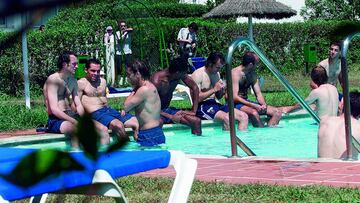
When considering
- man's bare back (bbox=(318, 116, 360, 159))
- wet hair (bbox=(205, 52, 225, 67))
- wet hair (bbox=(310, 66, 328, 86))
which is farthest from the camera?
wet hair (bbox=(205, 52, 225, 67))

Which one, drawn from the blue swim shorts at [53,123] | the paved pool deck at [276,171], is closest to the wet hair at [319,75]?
the blue swim shorts at [53,123]

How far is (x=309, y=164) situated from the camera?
307 inches

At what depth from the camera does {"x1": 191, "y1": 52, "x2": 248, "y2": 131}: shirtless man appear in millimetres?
12977

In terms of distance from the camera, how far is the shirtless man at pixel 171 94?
1255cm

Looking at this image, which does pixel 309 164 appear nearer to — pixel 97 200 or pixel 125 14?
pixel 97 200

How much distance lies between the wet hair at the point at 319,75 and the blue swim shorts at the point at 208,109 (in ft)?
5.95

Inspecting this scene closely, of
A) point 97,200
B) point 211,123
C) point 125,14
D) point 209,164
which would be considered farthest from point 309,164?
point 125,14

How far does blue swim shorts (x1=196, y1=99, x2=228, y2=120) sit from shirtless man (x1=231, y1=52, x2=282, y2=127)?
0.30 m

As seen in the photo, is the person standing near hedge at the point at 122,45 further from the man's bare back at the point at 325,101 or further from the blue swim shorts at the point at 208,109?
the man's bare back at the point at 325,101

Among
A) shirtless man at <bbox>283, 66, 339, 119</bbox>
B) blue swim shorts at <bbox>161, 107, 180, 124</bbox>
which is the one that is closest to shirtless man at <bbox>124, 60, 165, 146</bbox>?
blue swim shorts at <bbox>161, 107, 180, 124</bbox>

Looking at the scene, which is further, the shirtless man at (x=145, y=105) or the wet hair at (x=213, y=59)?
the wet hair at (x=213, y=59)

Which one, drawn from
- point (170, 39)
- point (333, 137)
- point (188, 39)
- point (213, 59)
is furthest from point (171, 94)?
point (170, 39)

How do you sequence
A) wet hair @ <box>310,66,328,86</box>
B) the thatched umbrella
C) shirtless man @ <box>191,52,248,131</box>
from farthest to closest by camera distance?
the thatched umbrella
shirtless man @ <box>191,52,248,131</box>
wet hair @ <box>310,66,328,86</box>

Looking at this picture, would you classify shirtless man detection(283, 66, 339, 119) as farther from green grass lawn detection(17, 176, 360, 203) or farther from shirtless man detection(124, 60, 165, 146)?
green grass lawn detection(17, 176, 360, 203)
